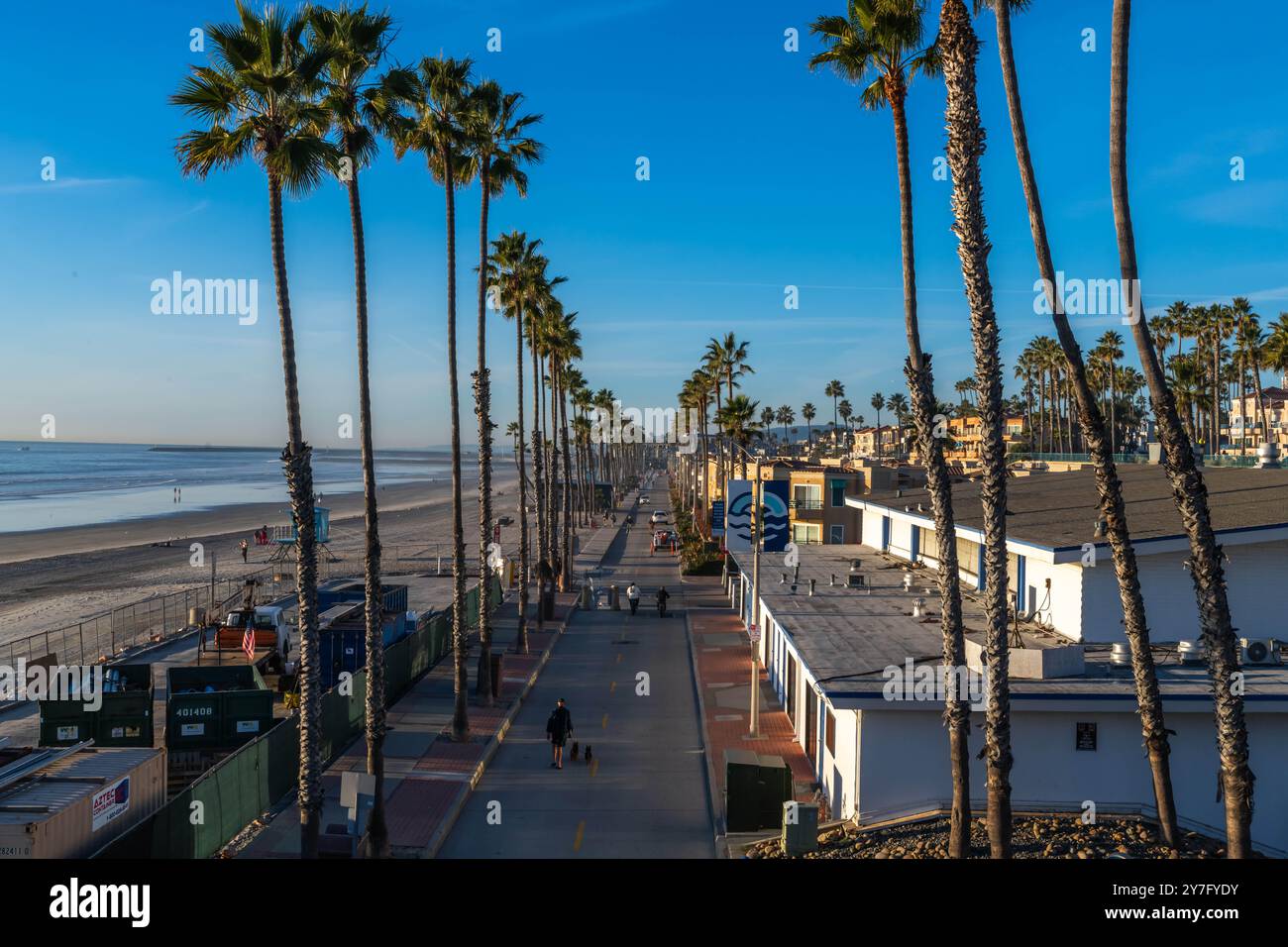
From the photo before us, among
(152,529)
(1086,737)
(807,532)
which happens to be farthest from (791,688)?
(152,529)

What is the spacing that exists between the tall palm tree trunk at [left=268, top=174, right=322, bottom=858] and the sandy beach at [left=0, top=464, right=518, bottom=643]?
2938cm

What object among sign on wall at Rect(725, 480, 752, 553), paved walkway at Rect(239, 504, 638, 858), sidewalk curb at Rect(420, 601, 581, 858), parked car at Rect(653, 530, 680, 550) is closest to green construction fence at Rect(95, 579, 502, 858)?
paved walkway at Rect(239, 504, 638, 858)

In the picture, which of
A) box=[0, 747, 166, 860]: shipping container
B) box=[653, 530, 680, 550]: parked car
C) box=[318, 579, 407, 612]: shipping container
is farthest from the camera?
box=[653, 530, 680, 550]: parked car

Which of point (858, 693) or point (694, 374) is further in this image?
point (694, 374)

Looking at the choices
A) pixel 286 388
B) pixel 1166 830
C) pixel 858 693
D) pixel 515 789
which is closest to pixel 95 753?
pixel 286 388

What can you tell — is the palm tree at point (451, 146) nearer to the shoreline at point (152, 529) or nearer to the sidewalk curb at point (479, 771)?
the sidewalk curb at point (479, 771)

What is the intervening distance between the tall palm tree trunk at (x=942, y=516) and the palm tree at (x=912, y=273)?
0.05 ft

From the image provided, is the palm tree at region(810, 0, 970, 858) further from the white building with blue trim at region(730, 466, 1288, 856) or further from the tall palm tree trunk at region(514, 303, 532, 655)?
the tall palm tree trunk at region(514, 303, 532, 655)

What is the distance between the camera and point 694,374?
287ft

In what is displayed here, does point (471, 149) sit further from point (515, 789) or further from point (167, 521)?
point (167, 521)

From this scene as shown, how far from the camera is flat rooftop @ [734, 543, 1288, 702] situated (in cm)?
1630

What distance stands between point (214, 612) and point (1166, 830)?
36.5 meters

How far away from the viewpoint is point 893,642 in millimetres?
20828
